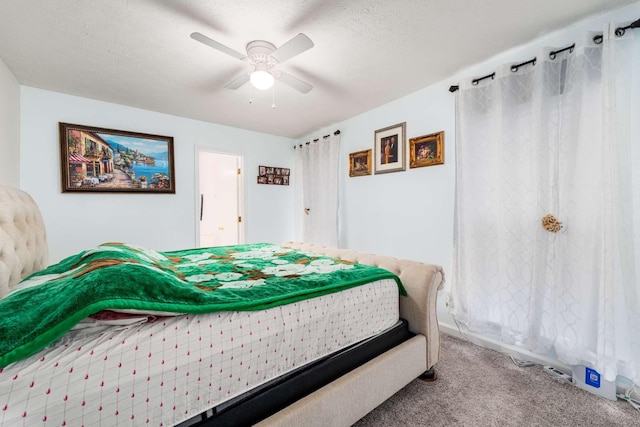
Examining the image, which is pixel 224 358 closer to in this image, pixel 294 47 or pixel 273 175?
pixel 294 47

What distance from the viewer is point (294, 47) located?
163cm

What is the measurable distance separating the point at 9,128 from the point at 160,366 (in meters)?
2.91

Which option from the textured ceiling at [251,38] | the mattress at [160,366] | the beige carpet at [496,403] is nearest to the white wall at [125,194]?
the textured ceiling at [251,38]

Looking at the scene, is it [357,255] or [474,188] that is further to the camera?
[474,188]

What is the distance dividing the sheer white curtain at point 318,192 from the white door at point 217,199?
Answer: 1.55 meters

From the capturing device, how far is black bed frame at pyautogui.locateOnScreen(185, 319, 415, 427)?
0.94m

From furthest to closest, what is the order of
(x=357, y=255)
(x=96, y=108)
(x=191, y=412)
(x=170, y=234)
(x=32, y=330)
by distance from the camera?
1. (x=170, y=234)
2. (x=96, y=108)
3. (x=357, y=255)
4. (x=191, y=412)
5. (x=32, y=330)

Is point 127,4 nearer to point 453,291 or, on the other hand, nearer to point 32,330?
point 32,330

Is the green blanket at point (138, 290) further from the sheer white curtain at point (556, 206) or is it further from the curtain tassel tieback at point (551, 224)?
the curtain tassel tieback at point (551, 224)

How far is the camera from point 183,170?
3484 millimetres

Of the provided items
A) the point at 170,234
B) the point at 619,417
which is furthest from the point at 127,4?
the point at 619,417

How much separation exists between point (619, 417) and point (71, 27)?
4127mm

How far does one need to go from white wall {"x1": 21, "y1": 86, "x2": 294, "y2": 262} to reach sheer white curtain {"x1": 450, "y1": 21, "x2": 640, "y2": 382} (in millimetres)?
2956

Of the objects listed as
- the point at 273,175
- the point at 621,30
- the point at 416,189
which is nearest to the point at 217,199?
the point at 273,175
